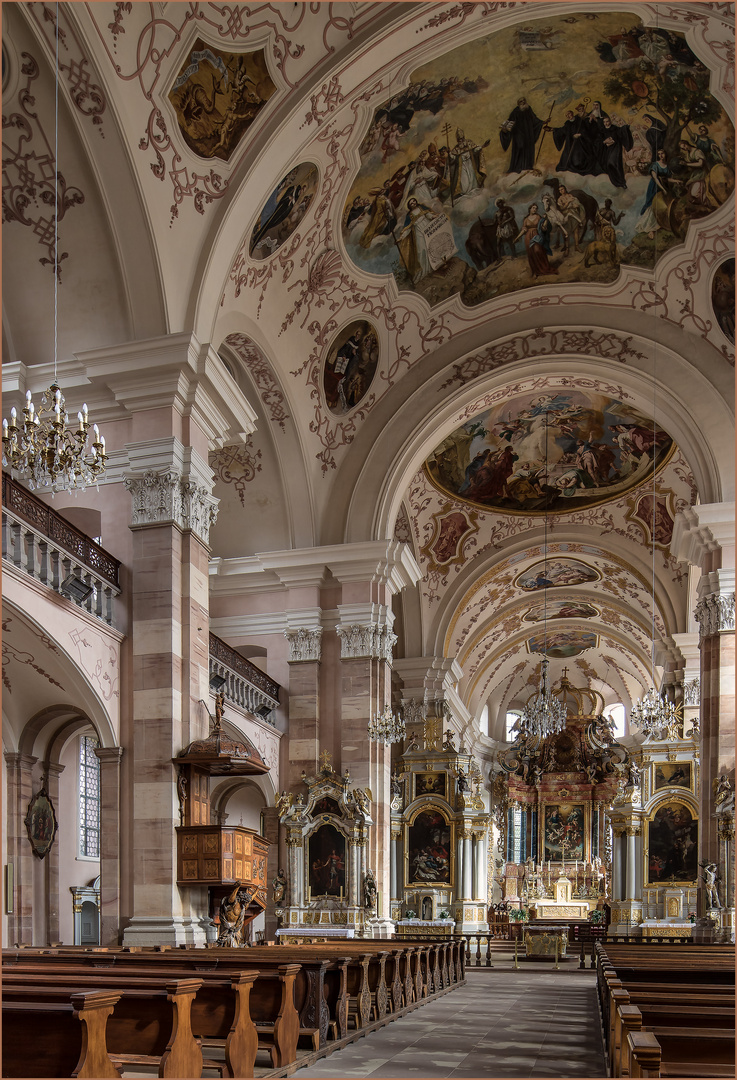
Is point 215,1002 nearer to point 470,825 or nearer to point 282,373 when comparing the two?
point 282,373

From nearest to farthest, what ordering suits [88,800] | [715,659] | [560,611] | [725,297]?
1. [725,297]
2. [715,659]
3. [88,800]
4. [560,611]

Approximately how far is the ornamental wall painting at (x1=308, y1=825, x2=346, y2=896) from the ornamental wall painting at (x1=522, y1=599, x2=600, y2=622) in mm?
14436

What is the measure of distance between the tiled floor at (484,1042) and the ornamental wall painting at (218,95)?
9799 mm

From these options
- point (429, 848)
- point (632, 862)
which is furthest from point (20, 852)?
point (632, 862)

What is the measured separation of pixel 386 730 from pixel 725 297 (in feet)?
28.0

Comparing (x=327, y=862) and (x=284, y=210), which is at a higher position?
(x=284, y=210)

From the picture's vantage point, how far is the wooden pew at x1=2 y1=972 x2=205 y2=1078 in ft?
16.9

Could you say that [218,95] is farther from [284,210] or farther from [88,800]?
[88,800]

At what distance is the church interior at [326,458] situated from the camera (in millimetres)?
11172

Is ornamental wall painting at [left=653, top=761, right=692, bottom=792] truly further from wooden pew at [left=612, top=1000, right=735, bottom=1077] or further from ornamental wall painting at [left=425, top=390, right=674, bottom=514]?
wooden pew at [left=612, top=1000, right=735, bottom=1077]

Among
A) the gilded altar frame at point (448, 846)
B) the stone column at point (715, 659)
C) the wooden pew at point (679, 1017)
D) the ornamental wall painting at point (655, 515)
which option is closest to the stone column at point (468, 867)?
the gilded altar frame at point (448, 846)

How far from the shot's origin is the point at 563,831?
37.5 meters

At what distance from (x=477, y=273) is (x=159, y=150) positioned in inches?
273

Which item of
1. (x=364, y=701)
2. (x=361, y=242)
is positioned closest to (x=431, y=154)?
(x=361, y=242)
